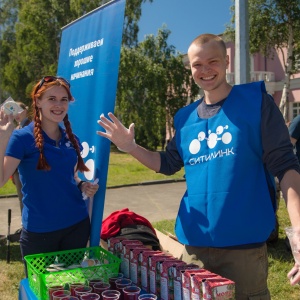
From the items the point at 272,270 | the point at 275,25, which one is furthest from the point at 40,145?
the point at 275,25

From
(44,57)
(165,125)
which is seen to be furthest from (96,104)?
(44,57)

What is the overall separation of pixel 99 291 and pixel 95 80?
1587 mm

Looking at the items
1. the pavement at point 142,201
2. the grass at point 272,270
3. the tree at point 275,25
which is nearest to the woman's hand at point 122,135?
the grass at point 272,270

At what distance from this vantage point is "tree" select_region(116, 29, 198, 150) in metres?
21.8

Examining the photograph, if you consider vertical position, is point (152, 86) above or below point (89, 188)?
above

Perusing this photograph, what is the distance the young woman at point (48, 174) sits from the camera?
2393 mm

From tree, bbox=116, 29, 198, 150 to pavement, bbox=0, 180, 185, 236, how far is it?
1111cm

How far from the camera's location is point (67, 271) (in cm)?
205

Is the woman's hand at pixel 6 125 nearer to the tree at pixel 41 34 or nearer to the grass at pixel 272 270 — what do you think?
the grass at pixel 272 270

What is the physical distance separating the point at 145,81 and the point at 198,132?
2045 cm

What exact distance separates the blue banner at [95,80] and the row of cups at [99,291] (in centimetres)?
72

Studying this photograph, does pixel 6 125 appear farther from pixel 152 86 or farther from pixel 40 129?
pixel 152 86

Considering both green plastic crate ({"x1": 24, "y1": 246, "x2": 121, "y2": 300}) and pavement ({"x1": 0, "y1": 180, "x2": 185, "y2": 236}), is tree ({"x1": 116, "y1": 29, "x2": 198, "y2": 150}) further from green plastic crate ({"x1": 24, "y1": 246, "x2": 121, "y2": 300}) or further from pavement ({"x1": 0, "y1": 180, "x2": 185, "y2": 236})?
green plastic crate ({"x1": 24, "y1": 246, "x2": 121, "y2": 300})

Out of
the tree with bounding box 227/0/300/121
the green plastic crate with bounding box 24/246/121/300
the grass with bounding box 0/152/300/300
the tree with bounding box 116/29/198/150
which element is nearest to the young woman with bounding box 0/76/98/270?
the green plastic crate with bounding box 24/246/121/300
